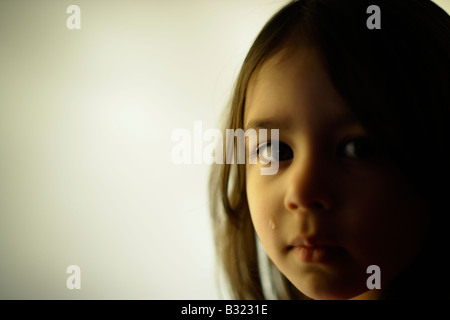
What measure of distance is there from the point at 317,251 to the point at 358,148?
11 cm

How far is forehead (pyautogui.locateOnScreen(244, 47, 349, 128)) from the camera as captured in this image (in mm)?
355

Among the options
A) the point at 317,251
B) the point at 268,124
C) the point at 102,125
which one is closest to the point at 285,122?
the point at 268,124

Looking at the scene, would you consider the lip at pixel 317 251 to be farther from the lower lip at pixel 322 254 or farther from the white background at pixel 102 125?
the white background at pixel 102 125

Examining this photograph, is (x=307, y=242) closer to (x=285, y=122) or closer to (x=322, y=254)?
(x=322, y=254)

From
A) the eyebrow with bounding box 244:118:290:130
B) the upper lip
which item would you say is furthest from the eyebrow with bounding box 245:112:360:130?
the upper lip

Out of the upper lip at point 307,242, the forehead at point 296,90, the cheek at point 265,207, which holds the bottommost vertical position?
the upper lip at point 307,242

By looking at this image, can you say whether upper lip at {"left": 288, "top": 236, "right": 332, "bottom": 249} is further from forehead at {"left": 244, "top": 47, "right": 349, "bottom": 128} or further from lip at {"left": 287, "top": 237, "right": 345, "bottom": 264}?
forehead at {"left": 244, "top": 47, "right": 349, "bottom": 128}

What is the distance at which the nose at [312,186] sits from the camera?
0.35m

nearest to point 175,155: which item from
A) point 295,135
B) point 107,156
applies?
point 107,156

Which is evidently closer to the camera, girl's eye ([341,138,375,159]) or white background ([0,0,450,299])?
girl's eye ([341,138,375,159])

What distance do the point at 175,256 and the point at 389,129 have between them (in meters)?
0.34

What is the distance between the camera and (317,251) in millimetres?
361

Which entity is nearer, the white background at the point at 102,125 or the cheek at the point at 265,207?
the cheek at the point at 265,207

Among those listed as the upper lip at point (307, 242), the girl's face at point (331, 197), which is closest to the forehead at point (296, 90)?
the girl's face at point (331, 197)
